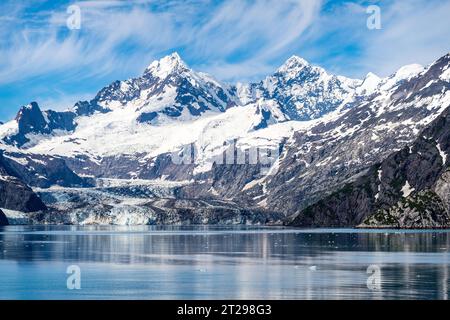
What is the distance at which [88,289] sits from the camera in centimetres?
14625

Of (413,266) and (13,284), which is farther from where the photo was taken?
(413,266)

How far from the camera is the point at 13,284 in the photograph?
154500 mm

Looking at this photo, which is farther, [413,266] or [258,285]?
[413,266]
